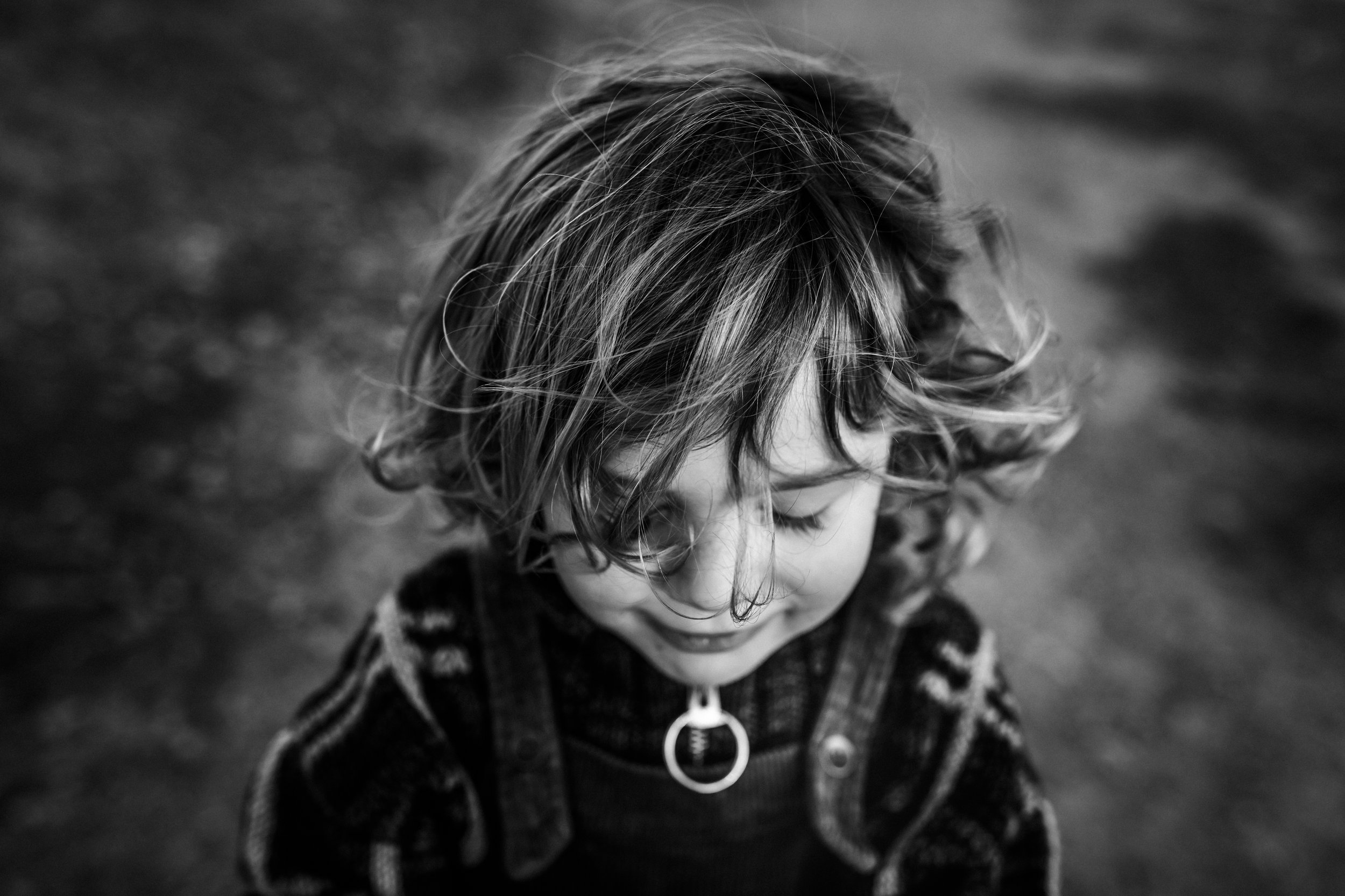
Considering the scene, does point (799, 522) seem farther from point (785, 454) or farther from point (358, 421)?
point (358, 421)

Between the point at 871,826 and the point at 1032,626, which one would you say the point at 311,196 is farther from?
the point at 871,826

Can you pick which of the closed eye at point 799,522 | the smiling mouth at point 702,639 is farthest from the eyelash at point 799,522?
the smiling mouth at point 702,639

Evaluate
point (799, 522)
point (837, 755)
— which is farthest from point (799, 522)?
point (837, 755)

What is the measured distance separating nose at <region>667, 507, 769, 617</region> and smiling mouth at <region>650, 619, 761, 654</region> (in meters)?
0.11

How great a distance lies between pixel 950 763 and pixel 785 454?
556mm

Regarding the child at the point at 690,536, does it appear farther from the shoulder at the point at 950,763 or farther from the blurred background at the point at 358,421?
the blurred background at the point at 358,421

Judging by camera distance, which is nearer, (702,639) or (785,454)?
(785,454)

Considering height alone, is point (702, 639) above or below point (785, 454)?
below

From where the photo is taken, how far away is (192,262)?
9.99 ft

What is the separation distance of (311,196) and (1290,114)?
440 centimetres

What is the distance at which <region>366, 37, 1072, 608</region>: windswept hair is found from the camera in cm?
84

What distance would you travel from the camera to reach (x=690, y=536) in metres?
0.87

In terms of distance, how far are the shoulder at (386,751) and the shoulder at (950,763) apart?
521mm

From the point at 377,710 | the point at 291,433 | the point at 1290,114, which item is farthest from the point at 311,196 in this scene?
the point at 1290,114
